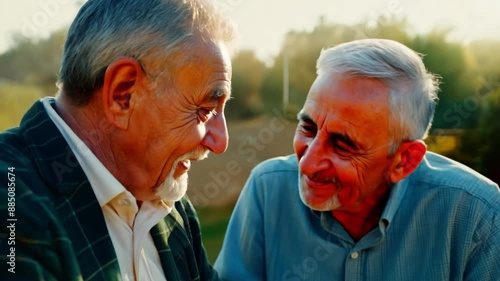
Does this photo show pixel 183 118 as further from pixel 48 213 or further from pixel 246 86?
pixel 246 86

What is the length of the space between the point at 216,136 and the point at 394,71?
83 cm

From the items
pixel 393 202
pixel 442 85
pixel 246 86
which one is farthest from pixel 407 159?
pixel 246 86

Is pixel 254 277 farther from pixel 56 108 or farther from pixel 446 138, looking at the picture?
pixel 446 138

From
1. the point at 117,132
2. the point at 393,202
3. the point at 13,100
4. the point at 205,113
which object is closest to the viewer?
the point at 117,132

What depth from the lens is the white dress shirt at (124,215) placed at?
1689 millimetres

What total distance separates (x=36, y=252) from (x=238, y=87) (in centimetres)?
552

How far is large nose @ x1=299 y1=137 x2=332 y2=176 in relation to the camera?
2293 millimetres

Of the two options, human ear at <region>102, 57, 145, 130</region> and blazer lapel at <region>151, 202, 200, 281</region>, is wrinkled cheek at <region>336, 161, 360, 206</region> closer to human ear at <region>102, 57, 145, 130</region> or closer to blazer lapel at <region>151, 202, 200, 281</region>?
blazer lapel at <region>151, 202, 200, 281</region>

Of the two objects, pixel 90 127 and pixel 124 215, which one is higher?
pixel 90 127

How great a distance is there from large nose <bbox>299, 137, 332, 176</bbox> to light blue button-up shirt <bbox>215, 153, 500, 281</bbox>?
234 mm

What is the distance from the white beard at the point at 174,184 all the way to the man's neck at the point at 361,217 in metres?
0.79

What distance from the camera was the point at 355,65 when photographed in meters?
2.30

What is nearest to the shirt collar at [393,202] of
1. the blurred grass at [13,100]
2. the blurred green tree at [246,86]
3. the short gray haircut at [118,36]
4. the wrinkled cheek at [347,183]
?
the wrinkled cheek at [347,183]

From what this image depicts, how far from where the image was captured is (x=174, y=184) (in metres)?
1.87
